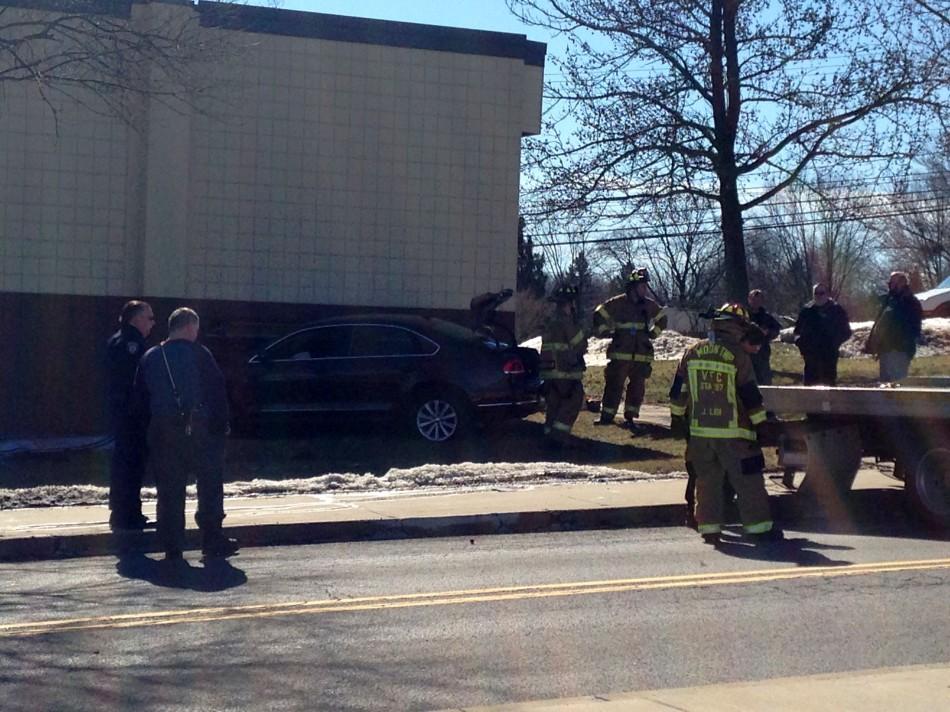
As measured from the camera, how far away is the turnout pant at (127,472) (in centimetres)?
1073

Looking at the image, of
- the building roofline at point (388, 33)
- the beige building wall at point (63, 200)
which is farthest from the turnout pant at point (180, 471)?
the building roofline at point (388, 33)

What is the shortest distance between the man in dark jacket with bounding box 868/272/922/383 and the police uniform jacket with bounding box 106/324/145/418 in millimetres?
8540

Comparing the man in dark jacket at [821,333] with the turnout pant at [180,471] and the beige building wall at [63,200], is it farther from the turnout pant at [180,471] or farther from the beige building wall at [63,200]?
the beige building wall at [63,200]

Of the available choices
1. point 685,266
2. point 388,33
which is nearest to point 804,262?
point 685,266

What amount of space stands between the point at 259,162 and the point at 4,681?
14019mm

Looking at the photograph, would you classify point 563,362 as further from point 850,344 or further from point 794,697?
point 850,344

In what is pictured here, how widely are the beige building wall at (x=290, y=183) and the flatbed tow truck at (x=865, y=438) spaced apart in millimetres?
9661

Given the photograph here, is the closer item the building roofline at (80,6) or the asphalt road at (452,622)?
the asphalt road at (452,622)

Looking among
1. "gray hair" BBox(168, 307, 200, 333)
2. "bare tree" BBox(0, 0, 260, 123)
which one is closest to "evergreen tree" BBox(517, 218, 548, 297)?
"bare tree" BBox(0, 0, 260, 123)

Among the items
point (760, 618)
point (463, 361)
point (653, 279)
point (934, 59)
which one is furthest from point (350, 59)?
point (653, 279)

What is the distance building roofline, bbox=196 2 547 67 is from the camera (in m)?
19.5

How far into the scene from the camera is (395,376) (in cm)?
1580

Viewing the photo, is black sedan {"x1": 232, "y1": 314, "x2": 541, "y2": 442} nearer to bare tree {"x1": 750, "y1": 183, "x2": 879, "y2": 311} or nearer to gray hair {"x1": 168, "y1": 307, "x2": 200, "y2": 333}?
gray hair {"x1": 168, "y1": 307, "x2": 200, "y2": 333}

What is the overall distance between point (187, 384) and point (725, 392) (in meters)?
4.04
